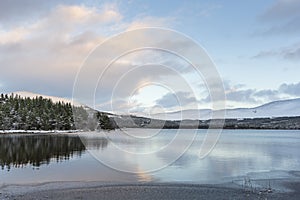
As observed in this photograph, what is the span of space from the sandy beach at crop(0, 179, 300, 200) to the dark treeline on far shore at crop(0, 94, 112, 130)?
370ft

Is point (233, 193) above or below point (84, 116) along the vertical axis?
below

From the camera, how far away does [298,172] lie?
1517 inches

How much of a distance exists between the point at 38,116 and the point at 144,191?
143 meters

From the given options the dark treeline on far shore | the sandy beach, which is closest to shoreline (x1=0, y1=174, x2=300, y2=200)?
the sandy beach

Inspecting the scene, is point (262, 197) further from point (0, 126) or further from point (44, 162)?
point (0, 126)

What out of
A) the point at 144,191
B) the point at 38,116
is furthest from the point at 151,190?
the point at 38,116

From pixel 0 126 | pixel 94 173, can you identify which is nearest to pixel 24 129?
pixel 0 126

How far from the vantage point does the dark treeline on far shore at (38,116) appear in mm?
154750

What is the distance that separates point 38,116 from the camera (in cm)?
16038

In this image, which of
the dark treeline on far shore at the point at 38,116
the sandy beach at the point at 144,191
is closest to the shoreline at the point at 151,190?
the sandy beach at the point at 144,191

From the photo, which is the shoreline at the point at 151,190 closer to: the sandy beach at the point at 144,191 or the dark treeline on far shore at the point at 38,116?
the sandy beach at the point at 144,191

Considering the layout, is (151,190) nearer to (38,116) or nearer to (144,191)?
(144,191)

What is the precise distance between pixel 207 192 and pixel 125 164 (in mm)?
20875

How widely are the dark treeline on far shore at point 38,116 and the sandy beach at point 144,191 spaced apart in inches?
4439
